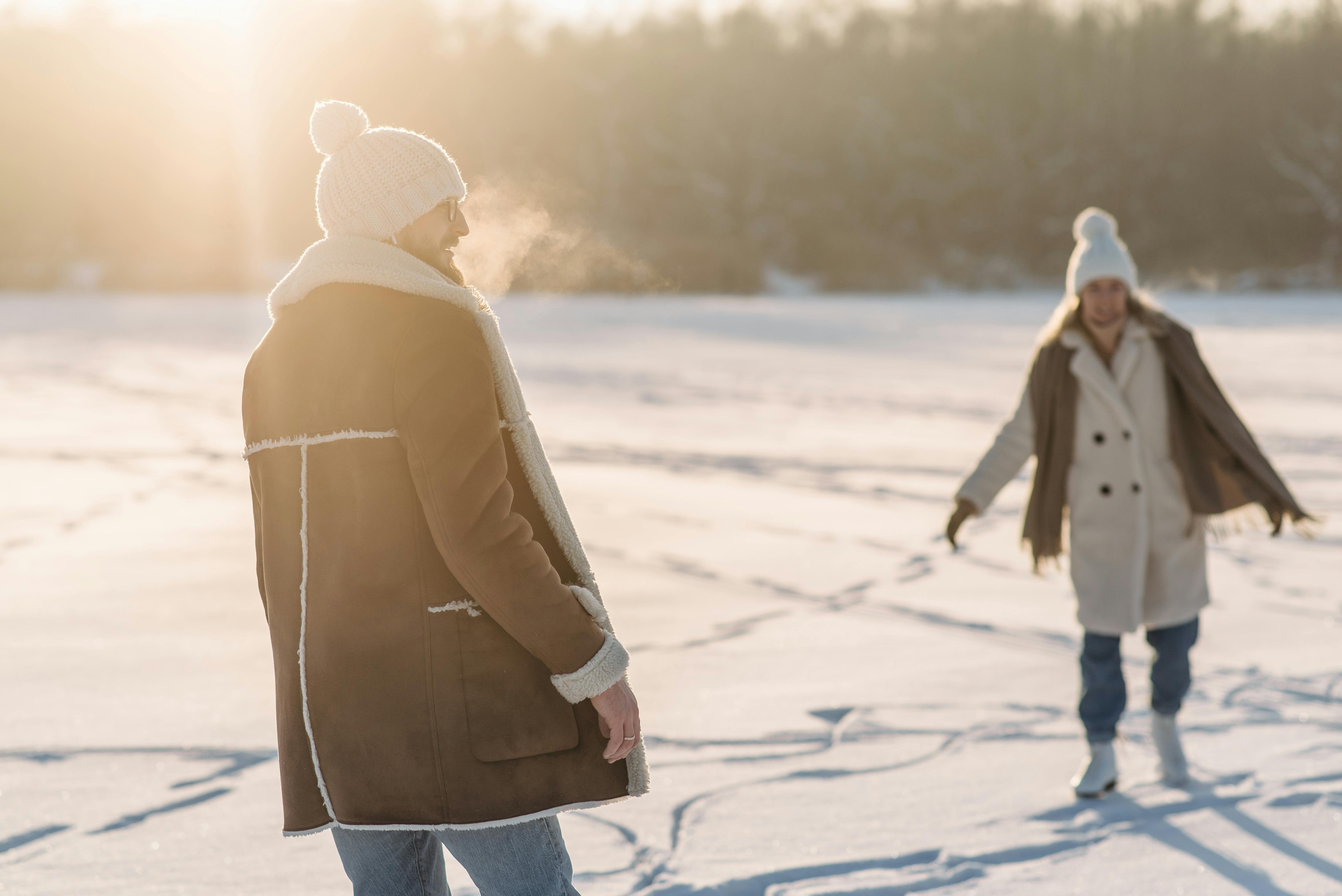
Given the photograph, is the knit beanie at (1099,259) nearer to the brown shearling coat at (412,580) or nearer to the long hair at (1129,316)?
the long hair at (1129,316)

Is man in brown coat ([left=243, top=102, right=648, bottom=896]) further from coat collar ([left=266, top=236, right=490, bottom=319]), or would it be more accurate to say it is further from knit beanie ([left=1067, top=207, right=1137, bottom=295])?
knit beanie ([left=1067, top=207, right=1137, bottom=295])

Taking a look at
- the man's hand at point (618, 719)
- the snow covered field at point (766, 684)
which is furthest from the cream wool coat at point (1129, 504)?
the man's hand at point (618, 719)

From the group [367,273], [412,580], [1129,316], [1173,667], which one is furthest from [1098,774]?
[367,273]

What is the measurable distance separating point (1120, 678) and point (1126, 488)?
0.48 m

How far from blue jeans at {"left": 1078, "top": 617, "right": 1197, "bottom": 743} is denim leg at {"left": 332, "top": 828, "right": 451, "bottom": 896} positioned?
1984 millimetres

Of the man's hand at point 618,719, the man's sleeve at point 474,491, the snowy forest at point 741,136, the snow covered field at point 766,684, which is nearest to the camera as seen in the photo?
the man's sleeve at point 474,491

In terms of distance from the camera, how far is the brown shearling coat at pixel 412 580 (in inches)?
58.1

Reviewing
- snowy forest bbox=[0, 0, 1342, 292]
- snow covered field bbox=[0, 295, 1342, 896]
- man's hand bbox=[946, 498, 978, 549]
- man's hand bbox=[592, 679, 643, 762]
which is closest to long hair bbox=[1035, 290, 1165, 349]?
man's hand bbox=[946, 498, 978, 549]

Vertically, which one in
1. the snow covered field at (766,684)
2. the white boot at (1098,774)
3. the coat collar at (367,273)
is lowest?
A: the snow covered field at (766,684)

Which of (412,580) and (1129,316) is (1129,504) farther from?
(412,580)

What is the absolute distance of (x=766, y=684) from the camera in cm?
398

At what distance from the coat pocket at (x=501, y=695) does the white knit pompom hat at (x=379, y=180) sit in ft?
1.72

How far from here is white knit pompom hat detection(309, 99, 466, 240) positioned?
5.25ft

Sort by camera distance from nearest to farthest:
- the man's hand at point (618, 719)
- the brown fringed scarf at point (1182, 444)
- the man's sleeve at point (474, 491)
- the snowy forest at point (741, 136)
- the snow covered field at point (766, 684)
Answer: the man's sleeve at point (474, 491), the man's hand at point (618, 719), the snow covered field at point (766, 684), the brown fringed scarf at point (1182, 444), the snowy forest at point (741, 136)
